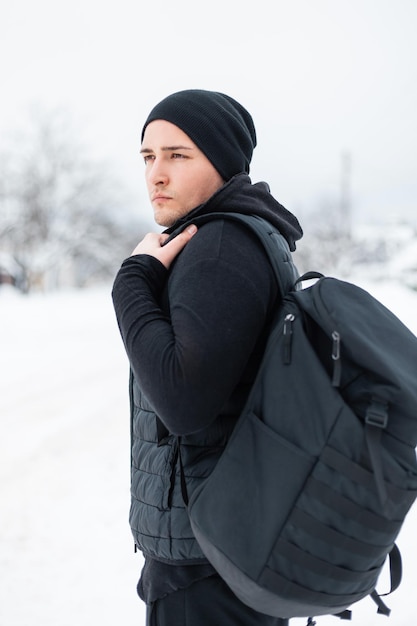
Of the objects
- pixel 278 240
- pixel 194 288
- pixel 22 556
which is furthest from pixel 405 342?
pixel 22 556

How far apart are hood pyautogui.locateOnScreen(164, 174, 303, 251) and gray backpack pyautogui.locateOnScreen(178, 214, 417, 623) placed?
0.31 m

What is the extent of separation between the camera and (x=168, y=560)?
4.42 feet

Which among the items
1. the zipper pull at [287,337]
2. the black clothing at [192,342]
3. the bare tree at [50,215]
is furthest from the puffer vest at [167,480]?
the bare tree at [50,215]

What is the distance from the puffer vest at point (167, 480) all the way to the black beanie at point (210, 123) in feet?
2.10

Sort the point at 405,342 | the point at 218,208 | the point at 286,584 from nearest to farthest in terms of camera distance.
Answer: the point at 286,584, the point at 405,342, the point at 218,208

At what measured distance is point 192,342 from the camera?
1.16 m

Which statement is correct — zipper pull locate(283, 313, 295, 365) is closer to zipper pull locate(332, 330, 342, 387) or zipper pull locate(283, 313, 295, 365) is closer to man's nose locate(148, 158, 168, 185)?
zipper pull locate(332, 330, 342, 387)

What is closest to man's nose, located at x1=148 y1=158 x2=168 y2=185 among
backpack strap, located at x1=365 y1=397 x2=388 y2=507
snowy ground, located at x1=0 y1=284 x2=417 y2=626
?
backpack strap, located at x1=365 y1=397 x2=388 y2=507

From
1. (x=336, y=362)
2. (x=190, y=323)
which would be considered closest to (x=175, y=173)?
(x=190, y=323)

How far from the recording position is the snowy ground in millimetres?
2766

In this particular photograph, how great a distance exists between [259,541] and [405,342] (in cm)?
53

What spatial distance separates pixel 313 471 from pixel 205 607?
45 cm

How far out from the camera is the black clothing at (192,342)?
1.17 m

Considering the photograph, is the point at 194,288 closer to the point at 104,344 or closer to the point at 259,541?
the point at 259,541
